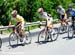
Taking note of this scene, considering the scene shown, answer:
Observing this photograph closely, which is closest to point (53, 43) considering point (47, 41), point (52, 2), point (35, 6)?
point (47, 41)

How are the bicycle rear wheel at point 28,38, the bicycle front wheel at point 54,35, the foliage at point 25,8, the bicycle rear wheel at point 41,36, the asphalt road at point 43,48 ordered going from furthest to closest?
the foliage at point 25,8 → the bicycle front wheel at point 54,35 → the bicycle rear wheel at point 41,36 → the bicycle rear wheel at point 28,38 → the asphalt road at point 43,48

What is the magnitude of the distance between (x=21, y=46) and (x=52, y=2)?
13.6 m

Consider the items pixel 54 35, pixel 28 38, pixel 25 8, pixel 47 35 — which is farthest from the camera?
pixel 25 8

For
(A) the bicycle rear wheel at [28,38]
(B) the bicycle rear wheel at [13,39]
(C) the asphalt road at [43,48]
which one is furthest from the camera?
(A) the bicycle rear wheel at [28,38]

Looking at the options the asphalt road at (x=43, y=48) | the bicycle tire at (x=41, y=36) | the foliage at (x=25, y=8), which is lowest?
the asphalt road at (x=43, y=48)

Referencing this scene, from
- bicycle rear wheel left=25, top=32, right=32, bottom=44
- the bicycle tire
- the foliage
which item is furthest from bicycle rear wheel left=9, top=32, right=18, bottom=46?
the foliage

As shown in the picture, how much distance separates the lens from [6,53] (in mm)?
15594

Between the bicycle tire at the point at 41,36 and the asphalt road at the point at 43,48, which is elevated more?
the bicycle tire at the point at 41,36

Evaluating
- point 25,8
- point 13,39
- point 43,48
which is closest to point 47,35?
point 43,48

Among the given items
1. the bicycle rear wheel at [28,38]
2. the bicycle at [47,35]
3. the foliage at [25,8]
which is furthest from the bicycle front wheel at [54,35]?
the foliage at [25,8]

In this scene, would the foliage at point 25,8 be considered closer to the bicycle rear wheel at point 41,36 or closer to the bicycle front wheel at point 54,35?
the bicycle front wheel at point 54,35

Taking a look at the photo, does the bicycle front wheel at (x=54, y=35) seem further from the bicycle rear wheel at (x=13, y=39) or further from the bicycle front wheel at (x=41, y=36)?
the bicycle rear wheel at (x=13, y=39)

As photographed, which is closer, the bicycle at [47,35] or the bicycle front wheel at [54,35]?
the bicycle at [47,35]

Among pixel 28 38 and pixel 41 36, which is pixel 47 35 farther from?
pixel 28 38
